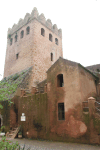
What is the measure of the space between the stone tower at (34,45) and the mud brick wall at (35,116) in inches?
191

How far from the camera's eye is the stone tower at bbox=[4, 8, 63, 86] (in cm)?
1778

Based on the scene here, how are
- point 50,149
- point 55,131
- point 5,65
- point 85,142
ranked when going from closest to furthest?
point 50,149
point 85,142
point 55,131
point 5,65

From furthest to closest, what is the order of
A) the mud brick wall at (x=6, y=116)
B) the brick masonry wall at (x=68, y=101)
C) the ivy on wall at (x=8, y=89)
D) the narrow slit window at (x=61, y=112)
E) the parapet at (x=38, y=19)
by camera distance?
1. the parapet at (x=38, y=19)
2. the mud brick wall at (x=6, y=116)
3. the narrow slit window at (x=61, y=112)
4. the brick masonry wall at (x=68, y=101)
5. the ivy on wall at (x=8, y=89)

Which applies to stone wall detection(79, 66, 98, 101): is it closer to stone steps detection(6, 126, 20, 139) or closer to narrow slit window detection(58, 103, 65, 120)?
narrow slit window detection(58, 103, 65, 120)

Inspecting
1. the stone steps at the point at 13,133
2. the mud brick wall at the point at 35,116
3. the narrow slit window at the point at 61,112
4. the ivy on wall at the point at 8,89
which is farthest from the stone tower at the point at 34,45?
the narrow slit window at the point at 61,112

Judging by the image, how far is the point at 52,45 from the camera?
21.1 m

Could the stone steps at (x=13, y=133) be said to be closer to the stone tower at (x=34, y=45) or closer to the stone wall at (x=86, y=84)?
the stone tower at (x=34, y=45)

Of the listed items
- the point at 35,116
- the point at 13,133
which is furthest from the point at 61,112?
the point at 13,133

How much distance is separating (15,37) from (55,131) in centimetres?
1780

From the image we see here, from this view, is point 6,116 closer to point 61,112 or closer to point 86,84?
point 61,112

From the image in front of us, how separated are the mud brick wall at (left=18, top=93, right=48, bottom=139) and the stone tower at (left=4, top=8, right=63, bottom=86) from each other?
4.86m

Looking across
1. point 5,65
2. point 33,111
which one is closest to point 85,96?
point 33,111

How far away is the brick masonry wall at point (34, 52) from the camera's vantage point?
1747 centimetres

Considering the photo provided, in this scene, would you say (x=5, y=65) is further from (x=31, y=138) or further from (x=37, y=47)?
(x=31, y=138)
